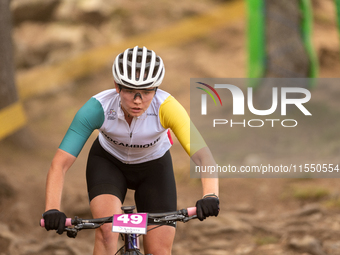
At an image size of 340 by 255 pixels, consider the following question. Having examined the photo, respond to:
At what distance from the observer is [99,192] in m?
3.81

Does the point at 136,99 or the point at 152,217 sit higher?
the point at 136,99

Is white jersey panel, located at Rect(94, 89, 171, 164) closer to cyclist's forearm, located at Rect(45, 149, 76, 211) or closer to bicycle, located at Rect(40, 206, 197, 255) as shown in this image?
cyclist's forearm, located at Rect(45, 149, 76, 211)

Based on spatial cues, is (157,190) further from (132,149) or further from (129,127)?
(129,127)

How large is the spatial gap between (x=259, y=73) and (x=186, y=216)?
833 cm

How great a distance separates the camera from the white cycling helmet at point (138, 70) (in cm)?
352

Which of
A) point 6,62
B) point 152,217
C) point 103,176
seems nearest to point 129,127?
point 103,176

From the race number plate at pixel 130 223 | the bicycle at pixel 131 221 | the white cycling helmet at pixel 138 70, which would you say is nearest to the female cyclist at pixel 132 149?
the white cycling helmet at pixel 138 70

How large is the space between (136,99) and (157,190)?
3.18ft

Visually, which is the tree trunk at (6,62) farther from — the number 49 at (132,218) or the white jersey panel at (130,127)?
the number 49 at (132,218)

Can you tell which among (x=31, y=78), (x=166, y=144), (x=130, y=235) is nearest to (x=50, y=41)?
(x=31, y=78)

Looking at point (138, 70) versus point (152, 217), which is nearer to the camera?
point (152, 217)

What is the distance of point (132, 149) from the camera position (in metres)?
4.01

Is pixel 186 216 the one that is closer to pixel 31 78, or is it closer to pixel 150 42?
pixel 31 78

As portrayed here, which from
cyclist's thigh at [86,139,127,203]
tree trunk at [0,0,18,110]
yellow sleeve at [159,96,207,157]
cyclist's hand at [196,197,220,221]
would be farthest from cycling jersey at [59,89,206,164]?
tree trunk at [0,0,18,110]
